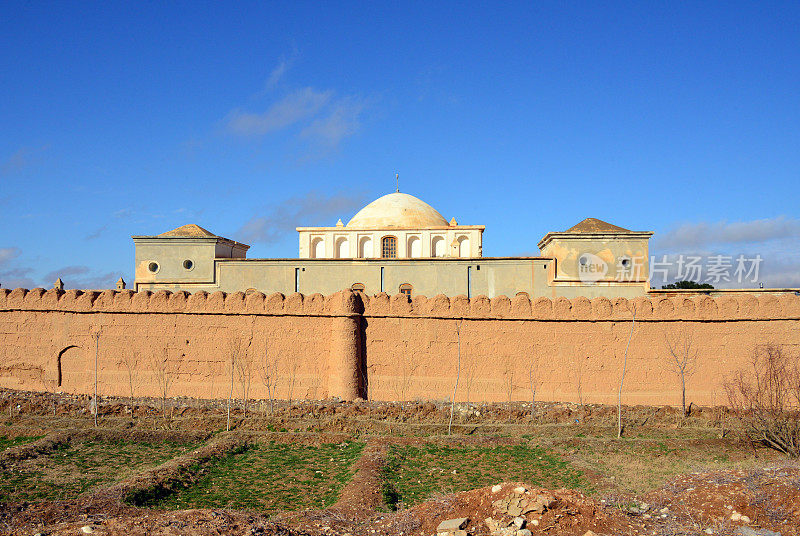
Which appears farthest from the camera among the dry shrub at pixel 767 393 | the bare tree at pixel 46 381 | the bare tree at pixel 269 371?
the bare tree at pixel 46 381

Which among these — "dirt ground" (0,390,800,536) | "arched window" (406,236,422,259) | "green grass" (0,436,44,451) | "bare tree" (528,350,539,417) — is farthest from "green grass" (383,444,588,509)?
"arched window" (406,236,422,259)

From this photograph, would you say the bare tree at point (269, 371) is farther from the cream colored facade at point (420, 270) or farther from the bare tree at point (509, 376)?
the cream colored facade at point (420, 270)

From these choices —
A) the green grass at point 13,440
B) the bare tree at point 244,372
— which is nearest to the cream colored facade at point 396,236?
the bare tree at point 244,372

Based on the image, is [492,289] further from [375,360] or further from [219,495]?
[219,495]

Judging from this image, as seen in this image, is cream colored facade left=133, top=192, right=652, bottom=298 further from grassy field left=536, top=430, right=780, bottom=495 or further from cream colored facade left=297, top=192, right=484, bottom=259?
grassy field left=536, top=430, right=780, bottom=495

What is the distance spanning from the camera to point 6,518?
699cm

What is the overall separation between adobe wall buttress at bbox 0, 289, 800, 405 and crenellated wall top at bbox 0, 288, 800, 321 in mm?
28

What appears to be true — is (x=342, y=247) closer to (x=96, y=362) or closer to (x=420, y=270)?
(x=420, y=270)

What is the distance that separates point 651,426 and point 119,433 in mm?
10945

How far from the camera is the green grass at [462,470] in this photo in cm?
884

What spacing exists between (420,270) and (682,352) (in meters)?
11.3

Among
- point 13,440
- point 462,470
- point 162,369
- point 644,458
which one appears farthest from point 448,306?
point 13,440

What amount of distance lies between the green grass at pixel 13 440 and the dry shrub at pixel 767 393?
13.8 m

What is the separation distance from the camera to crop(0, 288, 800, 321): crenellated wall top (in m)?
14.5
